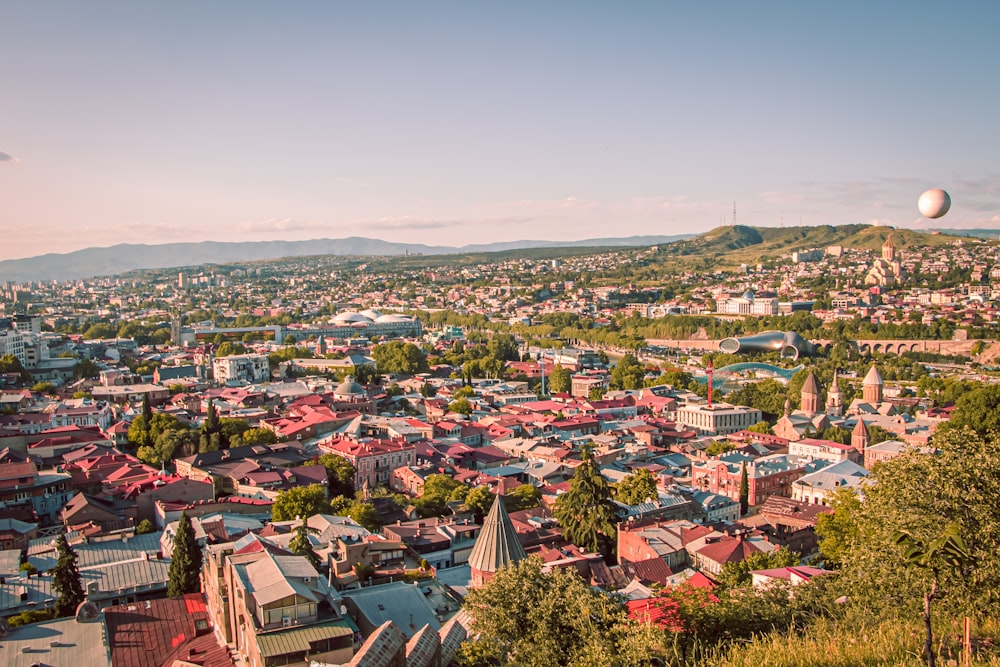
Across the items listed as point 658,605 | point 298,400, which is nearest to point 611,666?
point 658,605

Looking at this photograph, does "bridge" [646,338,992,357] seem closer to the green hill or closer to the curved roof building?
the curved roof building

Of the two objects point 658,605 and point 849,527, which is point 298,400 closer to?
point 849,527

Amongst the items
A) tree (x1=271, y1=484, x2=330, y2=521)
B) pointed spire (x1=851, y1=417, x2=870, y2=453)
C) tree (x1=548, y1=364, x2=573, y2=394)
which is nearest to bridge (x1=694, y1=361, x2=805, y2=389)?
tree (x1=548, y1=364, x2=573, y2=394)

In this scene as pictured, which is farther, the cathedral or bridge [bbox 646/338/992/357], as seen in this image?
the cathedral

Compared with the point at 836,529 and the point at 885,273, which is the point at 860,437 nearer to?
the point at 836,529

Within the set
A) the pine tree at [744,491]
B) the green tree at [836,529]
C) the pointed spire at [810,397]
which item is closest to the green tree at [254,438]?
the pine tree at [744,491]

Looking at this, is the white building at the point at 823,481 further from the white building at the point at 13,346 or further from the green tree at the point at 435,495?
the white building at the point at 13,346
